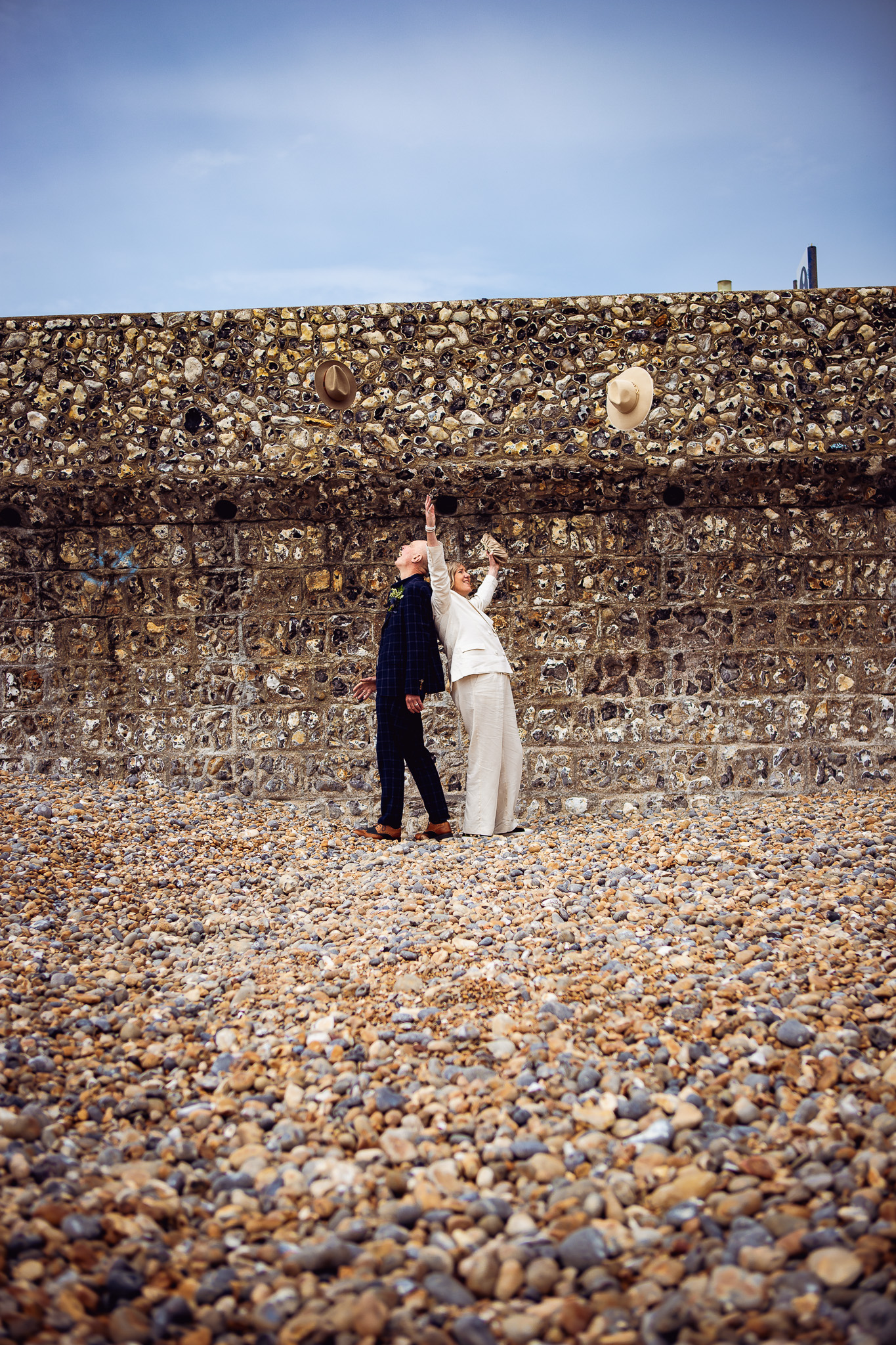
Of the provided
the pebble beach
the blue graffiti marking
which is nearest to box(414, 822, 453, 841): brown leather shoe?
the pebble beach

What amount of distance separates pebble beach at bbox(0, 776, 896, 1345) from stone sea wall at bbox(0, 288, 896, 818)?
1.91 meters

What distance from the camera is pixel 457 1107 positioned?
2043 millimetres

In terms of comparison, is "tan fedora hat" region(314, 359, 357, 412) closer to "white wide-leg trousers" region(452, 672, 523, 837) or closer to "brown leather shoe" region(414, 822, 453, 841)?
"white wide-leg trousers" region(452, 672, 523, 837)

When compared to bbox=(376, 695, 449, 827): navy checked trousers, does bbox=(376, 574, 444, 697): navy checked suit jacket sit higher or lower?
higher

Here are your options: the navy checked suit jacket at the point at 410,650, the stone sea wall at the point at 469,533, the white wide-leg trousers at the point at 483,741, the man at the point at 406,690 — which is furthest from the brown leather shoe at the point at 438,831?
the navy checked suit jacket at the point at 410,650

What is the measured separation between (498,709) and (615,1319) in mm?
3792

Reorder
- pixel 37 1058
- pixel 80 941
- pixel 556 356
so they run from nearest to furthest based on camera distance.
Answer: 1. pixel 37 1058
2. pixel 80 941
3. pixel 556 356

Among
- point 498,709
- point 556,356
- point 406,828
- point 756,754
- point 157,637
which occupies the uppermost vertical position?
point 556,356

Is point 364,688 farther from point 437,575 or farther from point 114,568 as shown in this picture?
point 114,568

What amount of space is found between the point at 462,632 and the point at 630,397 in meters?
1.92

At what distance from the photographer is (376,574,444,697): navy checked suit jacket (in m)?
4.94

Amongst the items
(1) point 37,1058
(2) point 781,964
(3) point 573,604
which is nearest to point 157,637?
(3) point 573,604

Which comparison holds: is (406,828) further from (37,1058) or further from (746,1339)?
(746,1339)

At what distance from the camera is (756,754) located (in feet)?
18.7
